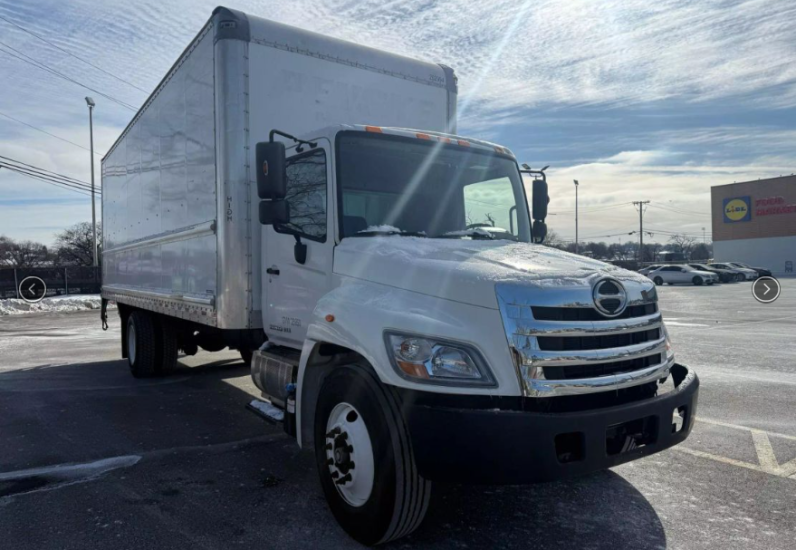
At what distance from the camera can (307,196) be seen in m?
4.62

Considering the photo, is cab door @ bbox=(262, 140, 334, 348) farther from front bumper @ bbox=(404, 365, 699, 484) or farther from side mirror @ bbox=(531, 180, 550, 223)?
side mirror @ bbox=(531, 180, 550, 223)

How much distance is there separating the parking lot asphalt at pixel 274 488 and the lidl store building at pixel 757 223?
60.9 metres

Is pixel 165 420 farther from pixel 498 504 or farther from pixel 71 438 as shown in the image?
pixel 498 504

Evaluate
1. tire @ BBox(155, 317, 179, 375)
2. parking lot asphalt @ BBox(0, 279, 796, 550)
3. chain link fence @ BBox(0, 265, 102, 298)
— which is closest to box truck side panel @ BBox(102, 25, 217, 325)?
tire @ BBox(155, 317, 179, 375)

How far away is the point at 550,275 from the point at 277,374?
2575 mm

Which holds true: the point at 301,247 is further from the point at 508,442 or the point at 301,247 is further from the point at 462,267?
the point at 508,442

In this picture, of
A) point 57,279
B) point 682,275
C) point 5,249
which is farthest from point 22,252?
point 682,275

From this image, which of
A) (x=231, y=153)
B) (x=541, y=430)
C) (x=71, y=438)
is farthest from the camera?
(x=71, y=438)

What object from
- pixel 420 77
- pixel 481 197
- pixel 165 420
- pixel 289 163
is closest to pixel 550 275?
pixel 481 197

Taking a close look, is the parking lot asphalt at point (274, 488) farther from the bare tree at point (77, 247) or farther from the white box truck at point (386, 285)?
the bare tree at point (77, 247)

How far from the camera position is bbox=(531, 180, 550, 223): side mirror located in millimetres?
5449

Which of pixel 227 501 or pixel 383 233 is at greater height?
pixel 383 233

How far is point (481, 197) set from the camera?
495cm

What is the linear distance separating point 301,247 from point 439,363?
1840 millimetres
